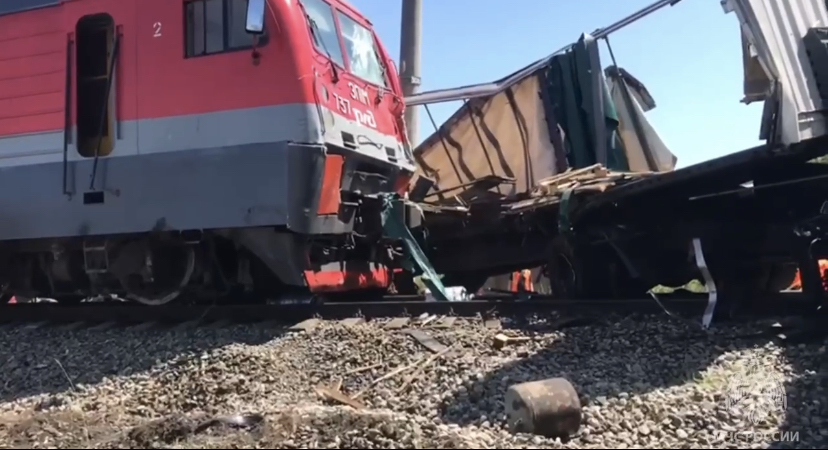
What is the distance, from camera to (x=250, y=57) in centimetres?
670

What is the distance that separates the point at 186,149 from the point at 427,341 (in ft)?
8.90

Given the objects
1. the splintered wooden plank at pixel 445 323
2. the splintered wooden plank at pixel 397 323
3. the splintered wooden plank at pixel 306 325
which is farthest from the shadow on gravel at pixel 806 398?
the splintered wooden plank at pixel 306 325

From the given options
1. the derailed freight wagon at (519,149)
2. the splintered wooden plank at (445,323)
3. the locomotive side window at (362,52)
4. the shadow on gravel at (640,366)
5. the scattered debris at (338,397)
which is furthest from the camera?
the locomotive side window at (362,52)

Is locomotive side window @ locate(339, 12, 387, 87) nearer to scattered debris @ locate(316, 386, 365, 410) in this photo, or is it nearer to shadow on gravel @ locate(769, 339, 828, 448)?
scattered debris @ locate(316, 386, 365, 410)

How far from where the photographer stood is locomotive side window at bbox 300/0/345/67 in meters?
7.12

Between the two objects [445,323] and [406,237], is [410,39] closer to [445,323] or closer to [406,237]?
[406,237]

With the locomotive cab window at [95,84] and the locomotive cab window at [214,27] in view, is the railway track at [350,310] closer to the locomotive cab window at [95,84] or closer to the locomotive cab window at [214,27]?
the locomotive cab window at [95,84]

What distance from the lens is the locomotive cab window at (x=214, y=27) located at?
270 inches

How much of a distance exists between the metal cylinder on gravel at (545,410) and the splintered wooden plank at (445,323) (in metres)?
1.98

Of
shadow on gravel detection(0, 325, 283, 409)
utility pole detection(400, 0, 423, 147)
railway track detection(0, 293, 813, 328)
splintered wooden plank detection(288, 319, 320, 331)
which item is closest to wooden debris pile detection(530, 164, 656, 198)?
railway track detection(0, 293, 813, 328)

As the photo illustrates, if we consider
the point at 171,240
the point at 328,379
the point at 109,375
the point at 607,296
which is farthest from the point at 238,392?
the point at 607,296

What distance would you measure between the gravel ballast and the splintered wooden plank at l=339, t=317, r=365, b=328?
9cm

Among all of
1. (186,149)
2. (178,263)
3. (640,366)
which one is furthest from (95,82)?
(640,366)

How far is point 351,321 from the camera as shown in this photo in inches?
254
